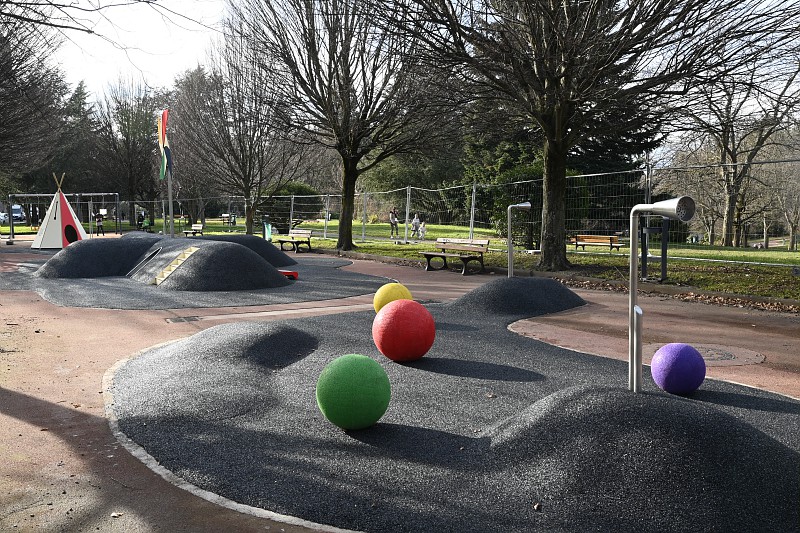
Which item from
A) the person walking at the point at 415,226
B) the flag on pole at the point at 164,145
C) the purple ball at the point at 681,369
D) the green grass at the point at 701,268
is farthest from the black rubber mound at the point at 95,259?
the purple ball at the point at 681,369

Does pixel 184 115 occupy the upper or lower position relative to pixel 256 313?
upper

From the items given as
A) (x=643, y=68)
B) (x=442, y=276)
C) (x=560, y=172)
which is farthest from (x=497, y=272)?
(x=643, y=68)

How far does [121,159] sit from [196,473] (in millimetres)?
51848

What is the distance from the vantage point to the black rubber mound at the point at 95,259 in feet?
55.0

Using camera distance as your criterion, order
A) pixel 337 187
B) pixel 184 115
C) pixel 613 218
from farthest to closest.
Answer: pixel 337 187 → pixel 184 115 → pixel 613 218

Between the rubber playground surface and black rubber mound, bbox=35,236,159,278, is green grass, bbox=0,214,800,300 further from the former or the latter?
black rubber mound, bbox=35,236,159,278

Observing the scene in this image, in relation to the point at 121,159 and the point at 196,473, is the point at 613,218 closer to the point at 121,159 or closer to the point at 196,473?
the point at 196,473

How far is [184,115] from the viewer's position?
35.2m

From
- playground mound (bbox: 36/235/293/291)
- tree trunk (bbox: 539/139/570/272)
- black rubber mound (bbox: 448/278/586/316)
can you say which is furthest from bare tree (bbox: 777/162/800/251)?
playground mound (bbox: 36/235/293/291)

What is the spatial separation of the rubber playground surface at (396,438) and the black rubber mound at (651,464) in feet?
0.04

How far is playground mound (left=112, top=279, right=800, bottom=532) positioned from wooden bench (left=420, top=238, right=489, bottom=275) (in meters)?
11.2

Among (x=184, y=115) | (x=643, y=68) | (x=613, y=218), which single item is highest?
(x=184, y=115)

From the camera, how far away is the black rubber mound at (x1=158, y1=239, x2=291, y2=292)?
1422 cm

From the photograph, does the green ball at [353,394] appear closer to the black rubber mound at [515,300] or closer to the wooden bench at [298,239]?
the black rubber mound at [515,300]
